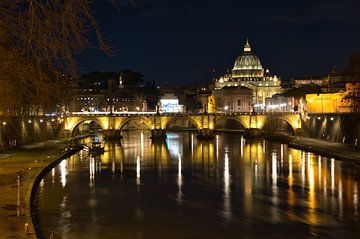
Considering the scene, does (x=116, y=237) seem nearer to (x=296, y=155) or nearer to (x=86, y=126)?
(x=296, y=155)

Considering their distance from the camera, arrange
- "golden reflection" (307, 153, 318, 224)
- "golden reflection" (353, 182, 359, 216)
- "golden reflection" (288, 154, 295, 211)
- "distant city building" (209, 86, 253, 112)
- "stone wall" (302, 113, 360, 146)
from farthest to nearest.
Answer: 1. "distant city building" (209, 86, 253, 112)
2. "stone wall" (302, 113, 360, 146)
3. "golden reflection" (288, 154, 295, 211)
4. "golden reflection" (353, 182, 359, 216)
5. "golden reflection" (307, 153, 318, 224)

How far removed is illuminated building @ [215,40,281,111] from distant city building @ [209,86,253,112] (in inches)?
470

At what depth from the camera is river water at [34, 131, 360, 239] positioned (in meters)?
24.4

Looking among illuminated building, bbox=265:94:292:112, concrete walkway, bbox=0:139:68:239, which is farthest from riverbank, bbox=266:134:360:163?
illuminated building, bbox=265:94:292:112

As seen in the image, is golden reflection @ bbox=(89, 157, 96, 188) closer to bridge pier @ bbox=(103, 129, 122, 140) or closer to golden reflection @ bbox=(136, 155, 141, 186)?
golden reflection @ bbox=(136, 155, 141, 186)

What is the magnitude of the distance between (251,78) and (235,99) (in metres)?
27.0

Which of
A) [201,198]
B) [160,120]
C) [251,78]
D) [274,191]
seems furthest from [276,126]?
[251,78]

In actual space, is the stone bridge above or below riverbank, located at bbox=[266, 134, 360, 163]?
→ above

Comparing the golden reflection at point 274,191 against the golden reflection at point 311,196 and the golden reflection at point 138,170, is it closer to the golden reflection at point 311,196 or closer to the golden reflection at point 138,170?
the golden reflection at point 311,196

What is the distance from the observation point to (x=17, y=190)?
27.0 m

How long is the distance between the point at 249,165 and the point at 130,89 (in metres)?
115

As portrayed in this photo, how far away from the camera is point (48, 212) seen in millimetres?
26984

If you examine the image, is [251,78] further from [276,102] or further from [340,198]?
[340,198]

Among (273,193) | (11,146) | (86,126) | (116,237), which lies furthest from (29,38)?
(86,126)
